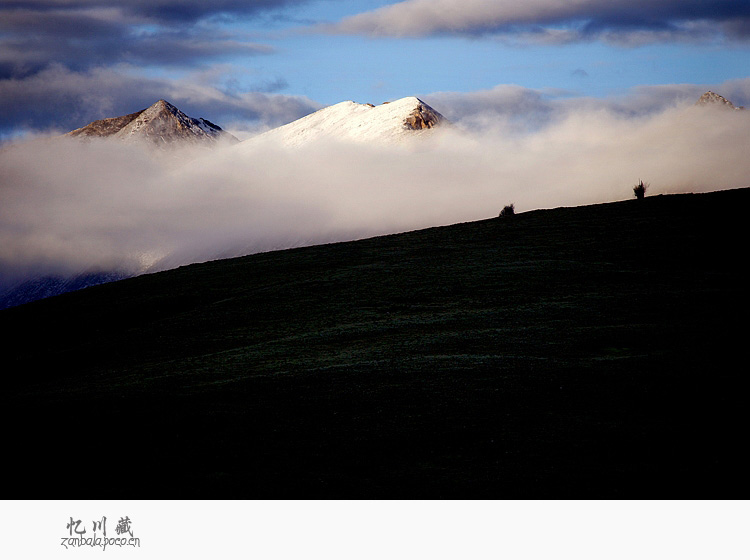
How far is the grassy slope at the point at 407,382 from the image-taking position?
1514cm

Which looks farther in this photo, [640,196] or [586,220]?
[640,196]

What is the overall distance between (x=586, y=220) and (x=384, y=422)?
47.6 m

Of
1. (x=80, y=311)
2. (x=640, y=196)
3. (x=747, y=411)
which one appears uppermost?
(x=640, y=196)

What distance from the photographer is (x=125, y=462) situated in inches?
649

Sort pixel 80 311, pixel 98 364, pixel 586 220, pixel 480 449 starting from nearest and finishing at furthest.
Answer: pixel 480 449, pixel 98 364, pixel 80 311, pixel 586 220

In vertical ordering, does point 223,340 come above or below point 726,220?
below

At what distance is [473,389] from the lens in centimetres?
2092

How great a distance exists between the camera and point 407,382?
2233 cm

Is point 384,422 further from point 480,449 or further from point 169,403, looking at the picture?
point 169,403

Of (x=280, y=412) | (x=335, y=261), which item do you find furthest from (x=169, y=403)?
(x=335, y=261)

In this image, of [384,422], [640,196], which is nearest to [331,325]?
[384,422]

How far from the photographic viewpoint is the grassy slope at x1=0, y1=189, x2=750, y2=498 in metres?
15.1

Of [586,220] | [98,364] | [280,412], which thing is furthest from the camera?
[586,220]

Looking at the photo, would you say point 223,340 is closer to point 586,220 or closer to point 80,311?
point 80,311
